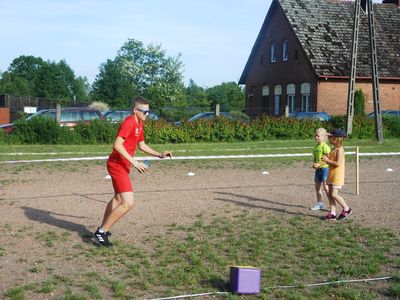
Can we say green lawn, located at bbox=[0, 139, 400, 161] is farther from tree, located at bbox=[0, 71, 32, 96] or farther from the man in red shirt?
tree, located at bbox=[0, 71, 32, 96]

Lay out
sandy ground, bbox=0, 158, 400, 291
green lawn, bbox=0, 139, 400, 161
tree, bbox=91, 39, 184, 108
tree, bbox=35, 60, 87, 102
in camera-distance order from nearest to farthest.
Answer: sandy ground, bbox=0, 158, 400, 291 < green lawn, bbox=0, 139, 400, 161 < tree, bbox=91, 39, 184, 108 < tree, bbox=35, 60, 87, 102

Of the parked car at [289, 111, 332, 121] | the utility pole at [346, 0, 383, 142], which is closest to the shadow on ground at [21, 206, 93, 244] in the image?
the utility pole at [346, 0, 383, 142]

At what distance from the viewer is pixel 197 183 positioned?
42.3ft

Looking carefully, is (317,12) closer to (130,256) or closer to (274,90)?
(274,90)

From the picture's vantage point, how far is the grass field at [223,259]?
555 cm

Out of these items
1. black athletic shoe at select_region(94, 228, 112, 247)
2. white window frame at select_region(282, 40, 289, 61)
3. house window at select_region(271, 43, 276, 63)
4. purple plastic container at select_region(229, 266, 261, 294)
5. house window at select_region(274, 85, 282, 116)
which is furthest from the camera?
house window at select_region(271, 43, 276, 63)

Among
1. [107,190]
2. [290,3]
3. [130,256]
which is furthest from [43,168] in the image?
[290,3]

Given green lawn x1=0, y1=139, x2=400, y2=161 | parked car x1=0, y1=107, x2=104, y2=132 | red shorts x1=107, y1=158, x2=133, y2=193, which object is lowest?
green lawn x1=0, y1=139, x2=400, y2=161

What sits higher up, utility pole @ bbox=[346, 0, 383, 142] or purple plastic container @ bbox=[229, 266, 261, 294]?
utility pole @ bbox=[346, 0, 383, 142]

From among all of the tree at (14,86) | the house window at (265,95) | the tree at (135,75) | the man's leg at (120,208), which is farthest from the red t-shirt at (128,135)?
the tree at (14,86)

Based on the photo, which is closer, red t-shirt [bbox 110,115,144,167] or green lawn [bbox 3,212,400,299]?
green lawn [bbox 3,212,400,299]

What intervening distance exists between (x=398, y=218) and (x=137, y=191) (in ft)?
16.8

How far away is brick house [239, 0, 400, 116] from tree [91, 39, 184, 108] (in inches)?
1209

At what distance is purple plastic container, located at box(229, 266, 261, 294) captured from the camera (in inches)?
211
